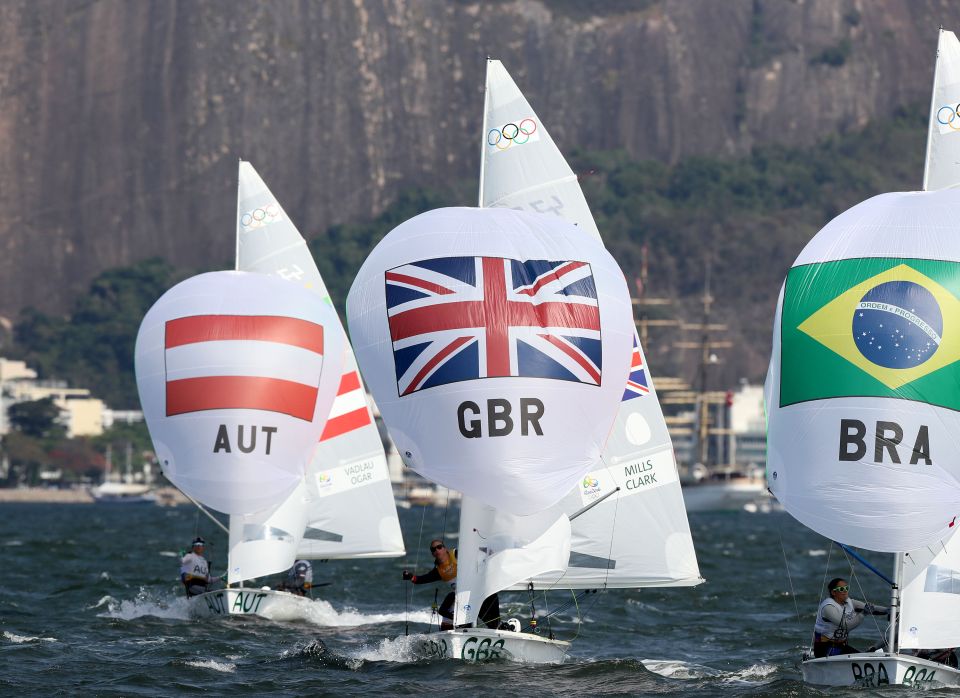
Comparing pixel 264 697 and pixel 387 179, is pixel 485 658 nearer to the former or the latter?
pixel 264 697

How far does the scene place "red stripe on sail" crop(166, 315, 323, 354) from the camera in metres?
22.1

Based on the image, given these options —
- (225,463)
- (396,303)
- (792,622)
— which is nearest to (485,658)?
(396,303)

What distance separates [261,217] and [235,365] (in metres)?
5.71

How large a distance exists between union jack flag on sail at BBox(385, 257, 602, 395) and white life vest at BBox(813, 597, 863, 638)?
307 cm

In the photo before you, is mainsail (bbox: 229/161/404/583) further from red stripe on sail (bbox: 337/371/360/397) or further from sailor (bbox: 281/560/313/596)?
sailor (bbox: 281/560/313/596)

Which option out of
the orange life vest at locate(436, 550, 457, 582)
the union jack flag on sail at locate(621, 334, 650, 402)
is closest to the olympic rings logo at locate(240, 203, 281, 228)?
the union jack flag on sail at locate(621, 334, 650, 402)

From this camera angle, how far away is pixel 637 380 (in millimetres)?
22516

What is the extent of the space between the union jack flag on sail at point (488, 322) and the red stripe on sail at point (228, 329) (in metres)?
4.64

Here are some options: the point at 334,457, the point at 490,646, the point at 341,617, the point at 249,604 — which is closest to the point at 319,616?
the point at 341,617

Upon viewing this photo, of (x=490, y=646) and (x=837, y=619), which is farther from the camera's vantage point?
(x=490, y=646)

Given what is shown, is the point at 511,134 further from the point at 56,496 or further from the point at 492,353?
the point at 56,496

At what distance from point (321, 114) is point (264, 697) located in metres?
175

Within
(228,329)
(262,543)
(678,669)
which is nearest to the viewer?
(678,669)

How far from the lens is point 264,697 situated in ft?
56.7
